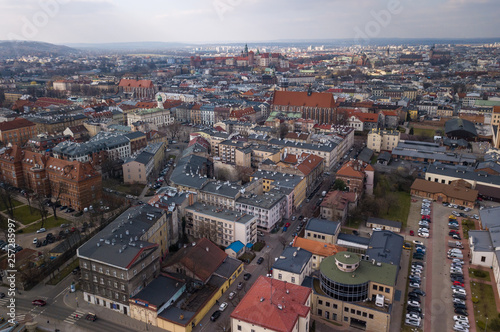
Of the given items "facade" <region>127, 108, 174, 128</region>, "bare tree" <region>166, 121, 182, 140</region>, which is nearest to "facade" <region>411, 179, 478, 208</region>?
"bare tree" <region>166, 121, 182, 140</region>

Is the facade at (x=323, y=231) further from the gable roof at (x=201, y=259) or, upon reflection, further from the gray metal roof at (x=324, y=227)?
the gable roof at (x=201, y=259)

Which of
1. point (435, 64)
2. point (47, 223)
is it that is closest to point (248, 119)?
point (47, 223)

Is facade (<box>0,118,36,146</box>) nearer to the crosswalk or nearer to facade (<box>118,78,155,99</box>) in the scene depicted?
the crosswalk

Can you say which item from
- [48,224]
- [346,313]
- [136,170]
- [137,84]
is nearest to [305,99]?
[136,170]

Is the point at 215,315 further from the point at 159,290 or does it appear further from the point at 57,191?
the point at 57,191

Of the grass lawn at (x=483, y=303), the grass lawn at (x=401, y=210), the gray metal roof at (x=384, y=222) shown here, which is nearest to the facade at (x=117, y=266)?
the gray metal roof at (x=384, y=222)

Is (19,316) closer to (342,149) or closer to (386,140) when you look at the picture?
(342,149)

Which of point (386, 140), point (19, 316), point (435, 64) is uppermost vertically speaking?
point (435, 64)
